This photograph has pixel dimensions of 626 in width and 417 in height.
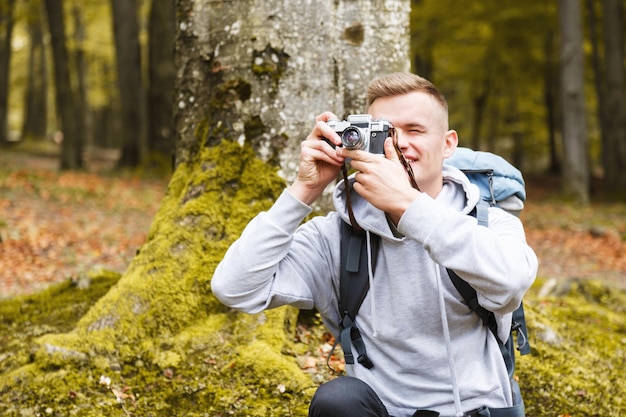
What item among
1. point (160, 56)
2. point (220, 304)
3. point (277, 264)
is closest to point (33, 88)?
point (160, 56)

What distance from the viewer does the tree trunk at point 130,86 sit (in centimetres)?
1730

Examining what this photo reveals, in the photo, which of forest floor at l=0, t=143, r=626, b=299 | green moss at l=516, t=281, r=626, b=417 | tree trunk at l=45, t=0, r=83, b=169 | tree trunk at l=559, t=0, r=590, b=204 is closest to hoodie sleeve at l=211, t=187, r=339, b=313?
green moss at l=516, t=281, r=626, b=417

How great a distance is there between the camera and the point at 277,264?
2410 millimetres

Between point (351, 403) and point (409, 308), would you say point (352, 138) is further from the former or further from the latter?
point (351, 403)

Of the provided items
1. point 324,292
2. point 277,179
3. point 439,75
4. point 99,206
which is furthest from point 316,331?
point 439,75

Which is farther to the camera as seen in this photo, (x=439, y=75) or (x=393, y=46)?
(x=439, y=75)

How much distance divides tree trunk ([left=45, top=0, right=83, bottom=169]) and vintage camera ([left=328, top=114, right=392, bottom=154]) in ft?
48.0

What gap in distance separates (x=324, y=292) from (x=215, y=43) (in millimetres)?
2112

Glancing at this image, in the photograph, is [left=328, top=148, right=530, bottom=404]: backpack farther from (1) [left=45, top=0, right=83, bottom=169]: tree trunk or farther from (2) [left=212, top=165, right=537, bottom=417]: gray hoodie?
(1) [left=45, top=0, right=83, bottom=169]: tree trunk

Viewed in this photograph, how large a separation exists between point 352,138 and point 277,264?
57cm

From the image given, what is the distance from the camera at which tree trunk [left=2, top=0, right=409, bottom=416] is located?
3543mm

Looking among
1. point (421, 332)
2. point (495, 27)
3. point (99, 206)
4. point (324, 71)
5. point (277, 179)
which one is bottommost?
point (99, 206)

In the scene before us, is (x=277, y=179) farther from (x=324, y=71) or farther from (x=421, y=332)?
(x=421, y=332)

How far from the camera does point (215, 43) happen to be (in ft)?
13.2
